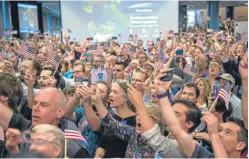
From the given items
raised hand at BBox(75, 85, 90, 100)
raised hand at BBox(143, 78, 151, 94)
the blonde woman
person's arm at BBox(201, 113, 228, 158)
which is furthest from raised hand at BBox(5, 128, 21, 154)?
the blonde woman

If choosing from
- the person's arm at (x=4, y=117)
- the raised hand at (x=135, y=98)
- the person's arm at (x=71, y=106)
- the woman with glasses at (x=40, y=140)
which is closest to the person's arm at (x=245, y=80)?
the raised hand at (x=135, y=98)

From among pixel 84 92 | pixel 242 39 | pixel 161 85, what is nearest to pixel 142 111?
pixel 161 85

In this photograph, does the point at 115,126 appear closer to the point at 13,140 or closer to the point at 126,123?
the point at 126,123

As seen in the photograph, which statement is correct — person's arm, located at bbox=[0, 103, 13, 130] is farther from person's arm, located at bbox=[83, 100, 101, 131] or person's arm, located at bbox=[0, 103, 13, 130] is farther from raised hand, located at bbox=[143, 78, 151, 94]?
raised hand, located at bbox=[143, 78, 151, 94]

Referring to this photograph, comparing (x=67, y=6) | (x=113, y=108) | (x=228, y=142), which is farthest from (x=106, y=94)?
(x=67, y=6)

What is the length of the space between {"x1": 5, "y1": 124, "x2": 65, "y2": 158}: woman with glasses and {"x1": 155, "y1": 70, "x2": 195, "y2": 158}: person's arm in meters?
0.64

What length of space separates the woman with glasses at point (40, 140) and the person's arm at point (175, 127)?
639mm

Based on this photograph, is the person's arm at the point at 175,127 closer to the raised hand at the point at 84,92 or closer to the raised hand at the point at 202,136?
the raised hand at the point at 202,136

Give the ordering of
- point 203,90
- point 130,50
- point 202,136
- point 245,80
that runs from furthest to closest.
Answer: point 130,50, point 203,90, point 202,136, point 245,80

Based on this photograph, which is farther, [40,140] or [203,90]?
[203,90]

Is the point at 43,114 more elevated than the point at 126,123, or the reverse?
the point at 43,114

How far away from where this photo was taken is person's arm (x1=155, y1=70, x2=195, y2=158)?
2377 millimetres

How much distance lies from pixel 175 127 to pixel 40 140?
0.82 m

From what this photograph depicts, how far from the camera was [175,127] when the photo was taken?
2.41 metres
